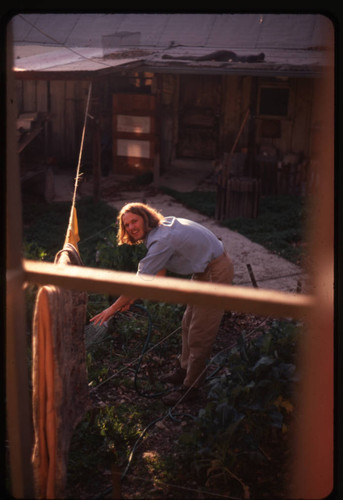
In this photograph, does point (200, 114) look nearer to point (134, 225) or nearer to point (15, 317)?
point (134, 225)

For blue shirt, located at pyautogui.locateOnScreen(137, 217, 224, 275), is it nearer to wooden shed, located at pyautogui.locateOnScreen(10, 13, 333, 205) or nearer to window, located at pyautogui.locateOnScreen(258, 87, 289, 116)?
wooden shed, located at pyautogui.locateOnScreen(10, 13, 333, 205)

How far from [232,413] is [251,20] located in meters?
13.2

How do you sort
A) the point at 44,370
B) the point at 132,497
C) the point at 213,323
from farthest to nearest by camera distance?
1. the point at 213,323
2. the point at 132,497
3. the point at 44,370

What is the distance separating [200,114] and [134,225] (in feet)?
35.9

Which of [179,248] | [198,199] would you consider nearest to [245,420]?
[179,248]

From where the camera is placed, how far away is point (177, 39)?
14.7 meters

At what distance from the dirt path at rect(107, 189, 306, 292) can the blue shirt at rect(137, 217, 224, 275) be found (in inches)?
107

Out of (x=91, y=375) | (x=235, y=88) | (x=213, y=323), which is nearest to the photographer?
(x=213, y=323)

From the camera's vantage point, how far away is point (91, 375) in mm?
4949

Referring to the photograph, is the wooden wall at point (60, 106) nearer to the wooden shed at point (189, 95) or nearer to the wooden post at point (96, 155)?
the wooden shed at point (189, 95)

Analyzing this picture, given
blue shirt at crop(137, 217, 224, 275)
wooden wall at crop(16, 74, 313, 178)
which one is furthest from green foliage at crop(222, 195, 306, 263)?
blue shirt at crop(137, 217, 224, 275)
